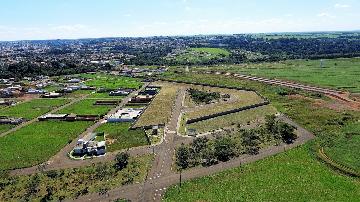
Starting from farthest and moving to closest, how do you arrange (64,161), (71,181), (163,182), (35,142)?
(35,142) → (64,161) → (71,181) → (163,182)

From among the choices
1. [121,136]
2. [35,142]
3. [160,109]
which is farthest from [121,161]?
[160,109]

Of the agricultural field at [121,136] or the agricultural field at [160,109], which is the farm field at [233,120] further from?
the agricultural field at [121,136]

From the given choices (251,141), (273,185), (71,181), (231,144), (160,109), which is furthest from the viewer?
(160,109)

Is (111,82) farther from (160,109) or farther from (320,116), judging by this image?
(320,116)

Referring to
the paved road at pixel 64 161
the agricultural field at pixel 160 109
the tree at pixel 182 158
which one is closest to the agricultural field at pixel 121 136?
the paved road at pixel 64 161

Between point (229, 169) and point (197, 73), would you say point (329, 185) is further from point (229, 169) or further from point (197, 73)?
point (197, 73)

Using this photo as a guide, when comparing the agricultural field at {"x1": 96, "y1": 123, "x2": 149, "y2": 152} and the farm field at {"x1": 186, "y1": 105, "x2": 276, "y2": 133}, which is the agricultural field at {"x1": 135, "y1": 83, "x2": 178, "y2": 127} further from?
the farm field at {"x1": 186, "y1": 105, "x2": 276, "y2": 133}

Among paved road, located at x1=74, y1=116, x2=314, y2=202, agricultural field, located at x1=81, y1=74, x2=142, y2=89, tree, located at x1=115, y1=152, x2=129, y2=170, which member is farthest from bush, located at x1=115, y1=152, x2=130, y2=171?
agricultural field, located at x1=81, y1=74, x2=142, y2=89
